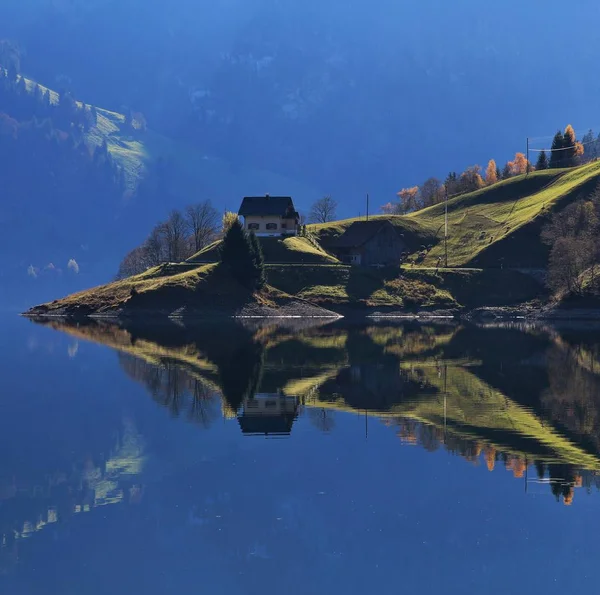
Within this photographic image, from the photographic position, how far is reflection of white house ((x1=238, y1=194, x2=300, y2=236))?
175625 millimetres

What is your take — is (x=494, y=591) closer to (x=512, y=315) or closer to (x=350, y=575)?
(x=350, y=575)

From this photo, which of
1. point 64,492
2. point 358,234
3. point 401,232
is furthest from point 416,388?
point 401,232

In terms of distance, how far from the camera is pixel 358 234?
179875 millimetres

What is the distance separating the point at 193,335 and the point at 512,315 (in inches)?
2687

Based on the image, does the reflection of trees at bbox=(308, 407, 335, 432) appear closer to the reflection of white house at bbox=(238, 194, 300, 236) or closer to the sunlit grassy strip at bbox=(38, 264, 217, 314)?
the sunlit grassy strip at bbox=(38, 264, 217, 314)

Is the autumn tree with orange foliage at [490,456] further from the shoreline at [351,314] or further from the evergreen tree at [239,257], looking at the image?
the evergreen tree at [239,257]

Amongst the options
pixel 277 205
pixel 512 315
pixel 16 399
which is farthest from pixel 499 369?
pixel 277 205

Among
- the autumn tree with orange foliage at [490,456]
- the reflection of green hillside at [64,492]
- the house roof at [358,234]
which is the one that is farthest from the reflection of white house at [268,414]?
the house roof at [358,234]

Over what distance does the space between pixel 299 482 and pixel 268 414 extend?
14.3m

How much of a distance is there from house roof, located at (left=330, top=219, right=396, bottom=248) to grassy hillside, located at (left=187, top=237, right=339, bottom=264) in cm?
683

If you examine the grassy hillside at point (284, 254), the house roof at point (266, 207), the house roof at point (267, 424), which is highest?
the house roof at point (266, 207)

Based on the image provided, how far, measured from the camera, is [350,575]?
2264 cm

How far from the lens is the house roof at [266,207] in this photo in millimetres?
175250

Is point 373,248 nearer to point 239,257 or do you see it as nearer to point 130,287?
point 239,257
